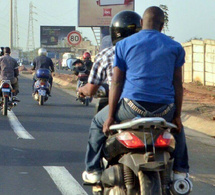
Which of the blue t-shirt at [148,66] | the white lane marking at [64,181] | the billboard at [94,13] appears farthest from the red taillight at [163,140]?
the billboard at [94,13]

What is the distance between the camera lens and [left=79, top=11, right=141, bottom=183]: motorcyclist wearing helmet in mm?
5355

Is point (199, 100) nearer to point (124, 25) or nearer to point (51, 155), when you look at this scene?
point (51, 155)

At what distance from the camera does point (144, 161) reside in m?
4.66

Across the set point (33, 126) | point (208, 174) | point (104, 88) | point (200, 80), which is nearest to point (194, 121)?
point (33, 126)

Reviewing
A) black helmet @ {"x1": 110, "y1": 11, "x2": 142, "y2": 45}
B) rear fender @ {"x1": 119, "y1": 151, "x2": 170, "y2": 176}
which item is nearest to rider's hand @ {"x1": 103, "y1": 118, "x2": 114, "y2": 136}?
rear fender @ {"x1": 119, "y1": 151, "x2": 170, "y2": 176}

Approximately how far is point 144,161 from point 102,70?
3.89ft

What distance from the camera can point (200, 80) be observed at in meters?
26.5

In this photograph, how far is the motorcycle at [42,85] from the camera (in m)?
18.3

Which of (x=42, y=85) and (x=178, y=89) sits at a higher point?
(x=178, y=89)

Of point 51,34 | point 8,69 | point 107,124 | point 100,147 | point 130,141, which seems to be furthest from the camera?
point 51,34

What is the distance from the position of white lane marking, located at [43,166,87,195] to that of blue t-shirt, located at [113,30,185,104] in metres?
2.05

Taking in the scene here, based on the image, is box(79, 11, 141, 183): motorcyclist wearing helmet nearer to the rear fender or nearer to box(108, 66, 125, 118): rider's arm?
box(108, 66, 125, 118): rider's arm

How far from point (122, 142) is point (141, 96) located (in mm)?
411

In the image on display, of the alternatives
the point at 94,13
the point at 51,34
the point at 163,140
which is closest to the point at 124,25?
the point at 163,140
